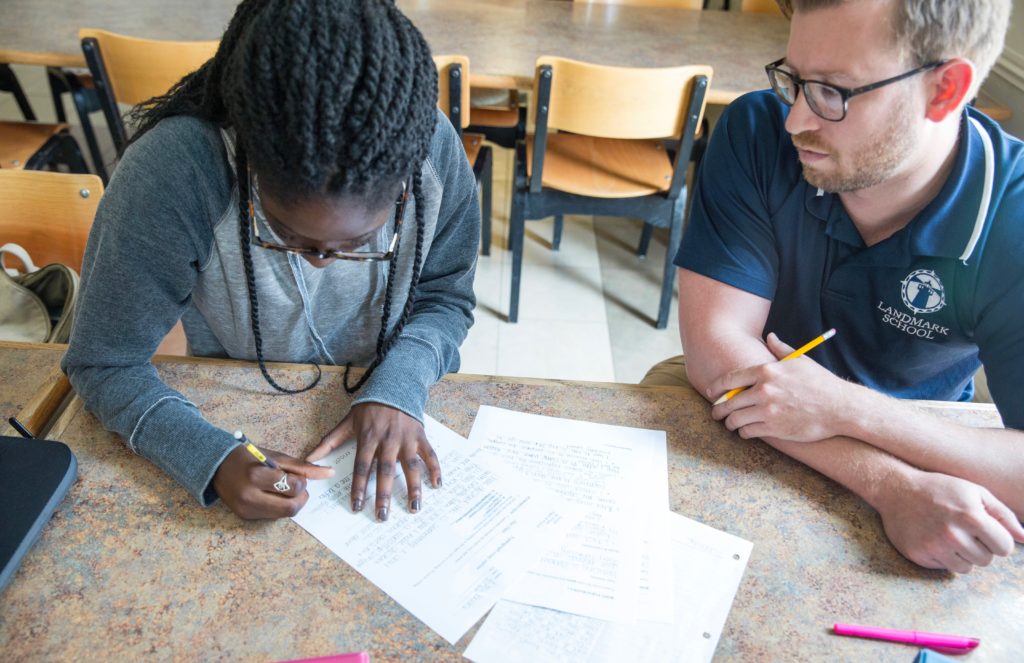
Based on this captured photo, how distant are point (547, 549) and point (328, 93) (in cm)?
56

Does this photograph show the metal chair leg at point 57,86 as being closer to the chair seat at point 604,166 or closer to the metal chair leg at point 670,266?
the chair seat at point 604,166

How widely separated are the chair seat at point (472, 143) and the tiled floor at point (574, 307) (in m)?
0.48

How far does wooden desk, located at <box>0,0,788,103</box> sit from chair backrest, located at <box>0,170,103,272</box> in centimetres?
112

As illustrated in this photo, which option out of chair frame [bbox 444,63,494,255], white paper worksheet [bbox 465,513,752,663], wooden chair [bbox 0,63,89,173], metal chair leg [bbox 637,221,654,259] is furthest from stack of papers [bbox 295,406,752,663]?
wooden chair [bbox 0,63,89,173]

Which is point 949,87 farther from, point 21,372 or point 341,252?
point 21,372

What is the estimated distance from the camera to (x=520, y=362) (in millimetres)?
2385

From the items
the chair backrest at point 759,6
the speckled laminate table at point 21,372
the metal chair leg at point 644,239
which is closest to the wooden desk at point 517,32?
the chair backrest at point 759,6

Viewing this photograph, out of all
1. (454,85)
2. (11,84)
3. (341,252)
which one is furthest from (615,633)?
(11,84)

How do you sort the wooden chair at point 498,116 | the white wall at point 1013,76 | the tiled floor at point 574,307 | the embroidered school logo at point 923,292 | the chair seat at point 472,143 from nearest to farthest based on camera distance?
the embroidered school logo at point 923,292
the white wall at point 1013,76
the tiled floor at point 574,307
the chair seat at point 472,143
the wooden chair at point 498,116

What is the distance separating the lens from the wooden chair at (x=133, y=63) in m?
2.04

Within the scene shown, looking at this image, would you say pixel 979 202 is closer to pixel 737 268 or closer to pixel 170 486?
pixel 737 268

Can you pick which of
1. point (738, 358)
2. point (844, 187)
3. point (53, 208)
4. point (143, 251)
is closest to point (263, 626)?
point (143, 251)

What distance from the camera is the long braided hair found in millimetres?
698

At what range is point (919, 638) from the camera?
2.43 ft
